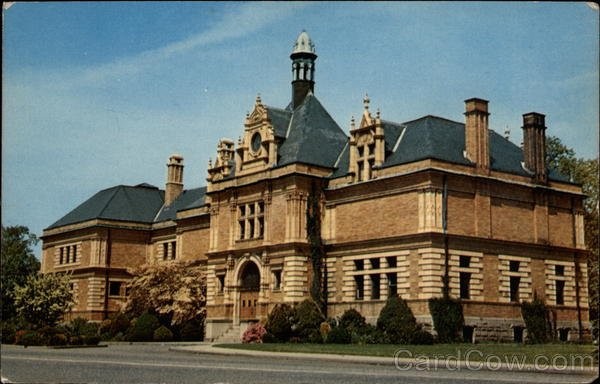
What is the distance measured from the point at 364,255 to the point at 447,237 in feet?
19.6

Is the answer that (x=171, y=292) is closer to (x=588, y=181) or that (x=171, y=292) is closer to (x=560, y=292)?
(x=560, y=292)

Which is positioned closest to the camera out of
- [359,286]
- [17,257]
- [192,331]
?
[359,286]

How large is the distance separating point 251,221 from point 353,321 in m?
12.0

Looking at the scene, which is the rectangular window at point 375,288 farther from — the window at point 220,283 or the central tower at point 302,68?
the central tower at point 302,68

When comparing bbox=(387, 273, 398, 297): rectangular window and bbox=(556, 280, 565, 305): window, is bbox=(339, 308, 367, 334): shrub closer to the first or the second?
bbox=(387, 273, 398, 297): rectangular window

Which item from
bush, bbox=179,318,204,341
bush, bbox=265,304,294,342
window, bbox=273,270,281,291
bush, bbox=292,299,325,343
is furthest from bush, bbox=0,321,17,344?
bush, bbox=292,299,325,343

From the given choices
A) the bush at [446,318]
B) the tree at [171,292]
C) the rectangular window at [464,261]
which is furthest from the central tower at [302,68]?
the bush at [446,318]

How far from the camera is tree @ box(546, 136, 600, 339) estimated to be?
5331 centimetres

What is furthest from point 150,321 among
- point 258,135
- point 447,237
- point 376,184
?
point 447,237

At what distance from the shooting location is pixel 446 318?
41938mm

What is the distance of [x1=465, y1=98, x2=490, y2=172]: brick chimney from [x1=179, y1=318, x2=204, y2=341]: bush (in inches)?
985

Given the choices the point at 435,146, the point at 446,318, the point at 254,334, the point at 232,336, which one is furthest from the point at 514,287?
the point at 232,336

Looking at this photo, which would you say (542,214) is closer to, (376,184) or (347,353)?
(376,184)

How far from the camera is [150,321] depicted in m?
57.6
